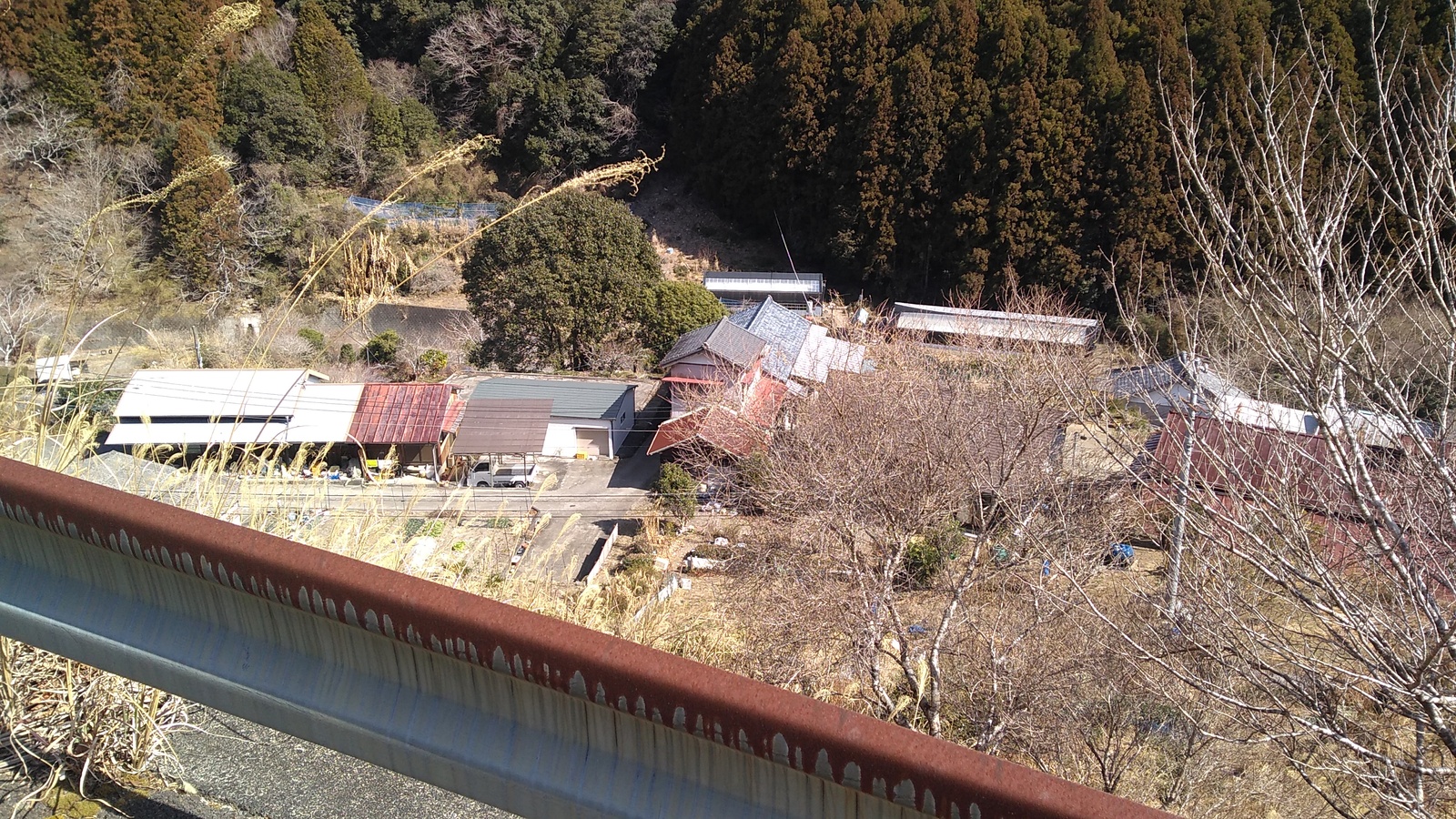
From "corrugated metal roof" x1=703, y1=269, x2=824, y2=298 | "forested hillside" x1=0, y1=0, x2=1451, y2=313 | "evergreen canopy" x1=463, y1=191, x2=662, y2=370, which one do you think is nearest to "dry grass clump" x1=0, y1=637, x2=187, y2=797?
"forested hillside" x1=0, y1=0, x2=1451, y2=313

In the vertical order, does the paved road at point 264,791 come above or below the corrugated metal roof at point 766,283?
above

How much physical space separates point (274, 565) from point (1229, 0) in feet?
62.9

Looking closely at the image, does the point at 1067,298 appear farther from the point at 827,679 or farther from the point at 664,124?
the point at 827,679

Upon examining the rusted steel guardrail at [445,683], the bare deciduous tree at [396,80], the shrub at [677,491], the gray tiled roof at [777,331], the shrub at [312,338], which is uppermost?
the bare deciduous tree at [396,80]

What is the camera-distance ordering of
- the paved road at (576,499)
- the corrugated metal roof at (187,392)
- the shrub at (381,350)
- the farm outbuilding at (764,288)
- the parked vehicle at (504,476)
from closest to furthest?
1. the paved road at (576,499)
2. the corrugated metal roof at (187,392)
3. the parked vehicle at (504,476)
4. the shrub at (381,350)
5. the farm outbuilding at (764,288)

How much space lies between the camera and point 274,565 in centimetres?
142

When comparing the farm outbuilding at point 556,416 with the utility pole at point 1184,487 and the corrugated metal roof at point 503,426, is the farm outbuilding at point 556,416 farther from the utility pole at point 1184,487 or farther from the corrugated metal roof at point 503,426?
the utility pole at point 1184,487

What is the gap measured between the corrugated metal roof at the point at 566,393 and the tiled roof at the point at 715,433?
5.66 feet

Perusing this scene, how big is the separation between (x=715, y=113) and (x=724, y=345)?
40.9ft

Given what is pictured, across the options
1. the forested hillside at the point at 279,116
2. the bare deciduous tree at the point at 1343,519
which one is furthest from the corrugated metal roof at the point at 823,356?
the bare deciduous tree at the point at 1343,519

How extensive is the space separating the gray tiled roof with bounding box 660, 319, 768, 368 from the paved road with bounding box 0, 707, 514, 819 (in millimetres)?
12258

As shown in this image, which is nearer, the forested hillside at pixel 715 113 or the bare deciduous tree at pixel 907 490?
the bare deciduous tree at pixel 907 490

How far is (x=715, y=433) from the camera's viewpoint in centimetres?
1195

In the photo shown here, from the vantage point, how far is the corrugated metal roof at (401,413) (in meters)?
13.9
